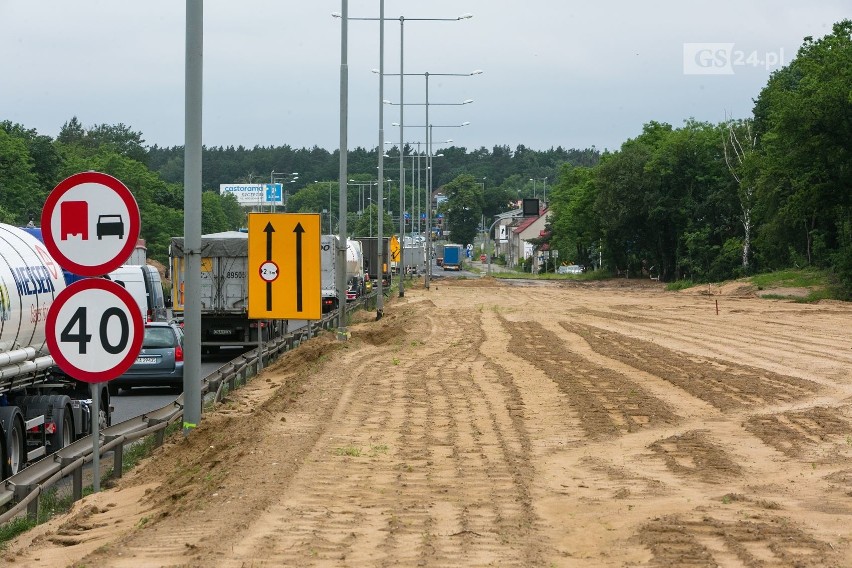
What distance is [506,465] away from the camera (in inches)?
464

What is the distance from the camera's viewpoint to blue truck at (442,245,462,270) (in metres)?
156

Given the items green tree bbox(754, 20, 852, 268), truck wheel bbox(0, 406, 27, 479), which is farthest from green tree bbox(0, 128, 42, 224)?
truck wheel bbox(0, 406, 27, 479)

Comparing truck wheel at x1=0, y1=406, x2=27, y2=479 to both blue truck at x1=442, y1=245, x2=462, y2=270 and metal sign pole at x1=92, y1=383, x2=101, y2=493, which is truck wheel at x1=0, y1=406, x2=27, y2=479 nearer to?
metal sign pole at x1=92, y1=383, x2=101, y2=493

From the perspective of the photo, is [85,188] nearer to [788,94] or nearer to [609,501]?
[609,501]

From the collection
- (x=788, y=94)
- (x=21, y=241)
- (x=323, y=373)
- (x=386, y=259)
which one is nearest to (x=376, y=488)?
(x=21, y=241)

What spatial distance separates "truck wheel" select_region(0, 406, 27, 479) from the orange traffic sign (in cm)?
915

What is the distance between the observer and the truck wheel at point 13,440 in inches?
511

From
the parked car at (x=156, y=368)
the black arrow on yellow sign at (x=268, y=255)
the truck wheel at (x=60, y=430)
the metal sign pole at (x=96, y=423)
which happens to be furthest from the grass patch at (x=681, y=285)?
the metal sign pole at (x=96, y=423)

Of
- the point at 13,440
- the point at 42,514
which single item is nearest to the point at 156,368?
the point at 13,440

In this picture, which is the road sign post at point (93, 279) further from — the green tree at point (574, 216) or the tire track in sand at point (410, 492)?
the green tree at point (574, 216)

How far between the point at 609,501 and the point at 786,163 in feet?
160

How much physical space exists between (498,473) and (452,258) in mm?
144937

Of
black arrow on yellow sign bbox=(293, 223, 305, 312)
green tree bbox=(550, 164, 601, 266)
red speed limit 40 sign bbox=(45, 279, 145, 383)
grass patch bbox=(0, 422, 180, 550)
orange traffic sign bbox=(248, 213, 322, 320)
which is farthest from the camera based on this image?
green tree bbox=(550, 164, 601, 266)

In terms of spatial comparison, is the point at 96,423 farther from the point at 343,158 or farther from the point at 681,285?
the point at 681,285
